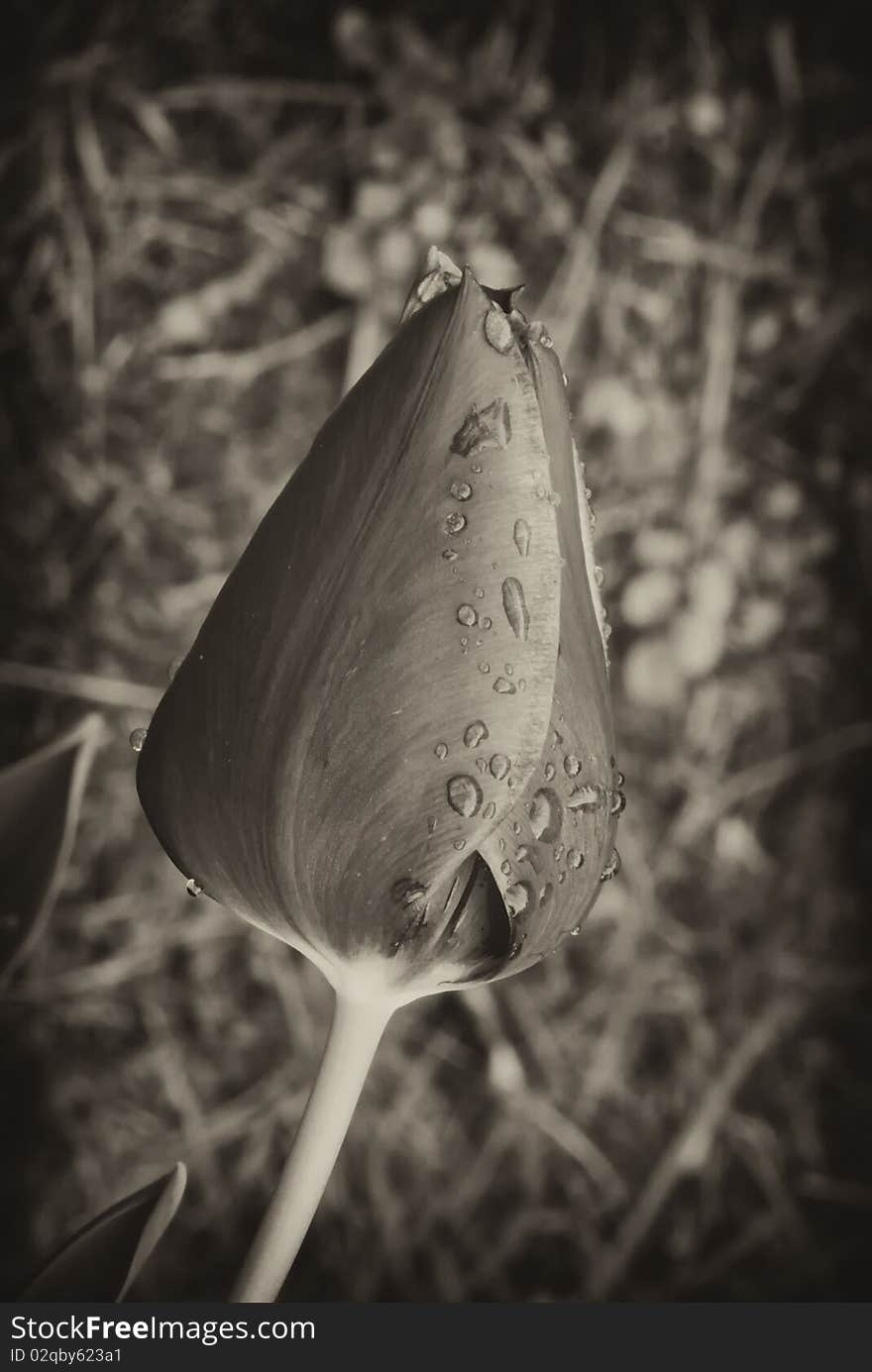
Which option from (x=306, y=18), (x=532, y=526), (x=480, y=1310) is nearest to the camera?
(x=532, y=526)

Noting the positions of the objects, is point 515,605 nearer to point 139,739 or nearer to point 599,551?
point 139,739

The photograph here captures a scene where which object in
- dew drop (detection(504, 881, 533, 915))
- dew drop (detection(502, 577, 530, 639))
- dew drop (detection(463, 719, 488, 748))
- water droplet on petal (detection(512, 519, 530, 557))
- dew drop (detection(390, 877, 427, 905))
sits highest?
water droplet on petal (detection(512, 519, 530, 557))

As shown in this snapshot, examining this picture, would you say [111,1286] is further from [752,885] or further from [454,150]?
[454,150]

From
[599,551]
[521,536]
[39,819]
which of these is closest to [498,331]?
[521,536]

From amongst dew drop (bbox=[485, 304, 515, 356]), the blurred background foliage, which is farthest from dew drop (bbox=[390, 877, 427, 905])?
the blurred background foliage

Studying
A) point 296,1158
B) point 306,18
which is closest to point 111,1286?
point 296,1158

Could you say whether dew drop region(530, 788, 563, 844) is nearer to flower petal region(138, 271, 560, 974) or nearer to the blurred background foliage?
flower petal region(138, 271, 560, 974)
